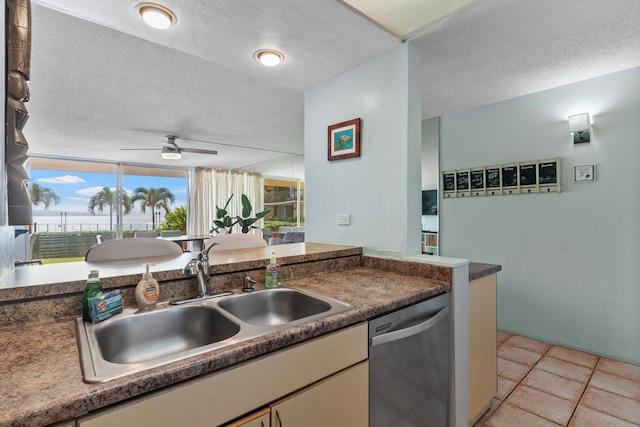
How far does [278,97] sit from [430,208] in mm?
2098

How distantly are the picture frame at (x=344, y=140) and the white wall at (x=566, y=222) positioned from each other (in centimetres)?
176

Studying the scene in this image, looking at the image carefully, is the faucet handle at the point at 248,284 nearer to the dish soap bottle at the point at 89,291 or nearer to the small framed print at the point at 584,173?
the dish soap bottle at the point at 89,291

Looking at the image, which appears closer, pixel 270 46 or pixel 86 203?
pixel 270 46

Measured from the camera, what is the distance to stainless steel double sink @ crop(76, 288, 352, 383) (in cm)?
76

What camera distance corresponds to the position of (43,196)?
5742 mm

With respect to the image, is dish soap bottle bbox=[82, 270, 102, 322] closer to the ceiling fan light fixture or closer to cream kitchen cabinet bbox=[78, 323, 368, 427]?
cream kitchen cabinet bbox=[78, 323, 368, 427]

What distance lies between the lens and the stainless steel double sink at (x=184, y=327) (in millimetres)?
756

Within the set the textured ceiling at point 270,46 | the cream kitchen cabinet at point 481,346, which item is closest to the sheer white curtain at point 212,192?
the textured ceiling at point 270,46

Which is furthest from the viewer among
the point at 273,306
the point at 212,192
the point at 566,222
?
the point at 212,192

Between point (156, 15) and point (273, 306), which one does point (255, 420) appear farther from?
point (156, 15)

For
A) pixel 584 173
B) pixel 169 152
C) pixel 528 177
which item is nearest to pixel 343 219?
pixel 528 177

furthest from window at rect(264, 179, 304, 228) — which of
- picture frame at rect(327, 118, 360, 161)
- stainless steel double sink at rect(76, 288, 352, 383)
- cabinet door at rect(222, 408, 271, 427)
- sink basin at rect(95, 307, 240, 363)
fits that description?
cabinet door at rect(222, 408, 271, 427)

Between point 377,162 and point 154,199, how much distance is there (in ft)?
21.6

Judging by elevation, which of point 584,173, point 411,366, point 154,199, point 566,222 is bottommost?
point 411,366
